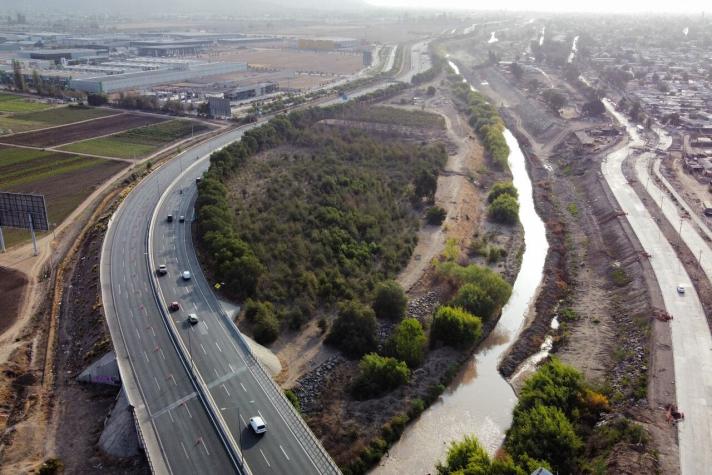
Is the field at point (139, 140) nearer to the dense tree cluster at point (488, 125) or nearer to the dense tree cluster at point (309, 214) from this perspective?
the dense tree cluster at point (309, 214)

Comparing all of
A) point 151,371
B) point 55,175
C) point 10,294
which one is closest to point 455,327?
point 151,371

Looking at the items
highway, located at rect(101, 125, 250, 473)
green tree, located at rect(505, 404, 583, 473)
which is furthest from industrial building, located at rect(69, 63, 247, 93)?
green tree, located at rect(505, 404, 583, 473)

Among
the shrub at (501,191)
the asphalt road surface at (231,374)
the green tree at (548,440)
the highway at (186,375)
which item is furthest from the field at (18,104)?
the green tree at (548,440)

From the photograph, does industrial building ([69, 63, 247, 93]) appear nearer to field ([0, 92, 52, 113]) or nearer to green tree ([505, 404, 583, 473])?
field ([0, 92, 52, 113])

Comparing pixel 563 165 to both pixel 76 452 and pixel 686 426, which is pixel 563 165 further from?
pixel 76 452

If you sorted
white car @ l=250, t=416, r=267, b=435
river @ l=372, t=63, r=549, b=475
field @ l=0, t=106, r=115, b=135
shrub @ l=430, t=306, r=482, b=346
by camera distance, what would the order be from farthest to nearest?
field @ l=0, t=106, r=115, b=135
shrub @ l=430, t=306, r=482, b=346
river @ l=372, t=63, r=549, b=475
white car @ l=250, t=416, r=267, b=435
